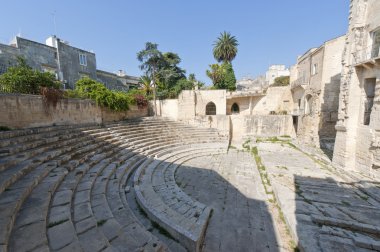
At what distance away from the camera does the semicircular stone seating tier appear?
2.32m

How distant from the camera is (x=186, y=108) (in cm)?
1611

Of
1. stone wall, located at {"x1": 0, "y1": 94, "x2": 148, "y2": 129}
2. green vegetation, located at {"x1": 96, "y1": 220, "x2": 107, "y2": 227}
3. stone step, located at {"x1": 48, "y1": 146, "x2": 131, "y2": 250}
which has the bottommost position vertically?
green vegetation, located at {"x1": 96, "y1": 220, "x2": 107, "y2": 227}

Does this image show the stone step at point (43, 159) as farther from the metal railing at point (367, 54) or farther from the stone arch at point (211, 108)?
the stone arch at point (211, 108)

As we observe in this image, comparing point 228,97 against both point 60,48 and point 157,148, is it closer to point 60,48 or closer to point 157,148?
point 157,148

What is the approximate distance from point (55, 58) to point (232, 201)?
1828cm

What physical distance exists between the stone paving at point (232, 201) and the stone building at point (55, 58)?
14.6m

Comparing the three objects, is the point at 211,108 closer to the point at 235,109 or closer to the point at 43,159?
the point at 235,109

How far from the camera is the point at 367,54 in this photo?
293 inches

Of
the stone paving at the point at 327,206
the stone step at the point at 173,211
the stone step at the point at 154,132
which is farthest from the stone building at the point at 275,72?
the stone step at the point at 173,211

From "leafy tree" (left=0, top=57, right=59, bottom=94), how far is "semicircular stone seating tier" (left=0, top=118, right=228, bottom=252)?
2719mm

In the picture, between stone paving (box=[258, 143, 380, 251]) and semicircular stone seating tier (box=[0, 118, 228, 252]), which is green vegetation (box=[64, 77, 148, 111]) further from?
stone paving (box=[258, 143, 380, 251])

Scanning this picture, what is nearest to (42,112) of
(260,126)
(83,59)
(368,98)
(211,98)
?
(83,59)

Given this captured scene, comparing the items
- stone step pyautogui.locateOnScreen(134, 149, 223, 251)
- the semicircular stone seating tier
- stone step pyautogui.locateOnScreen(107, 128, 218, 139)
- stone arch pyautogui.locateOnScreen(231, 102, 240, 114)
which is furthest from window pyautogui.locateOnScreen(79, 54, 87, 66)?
stone arch pyautogui.locateOnScreen(231, 102, 240, 114)

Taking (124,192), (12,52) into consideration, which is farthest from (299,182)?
(12,52)
